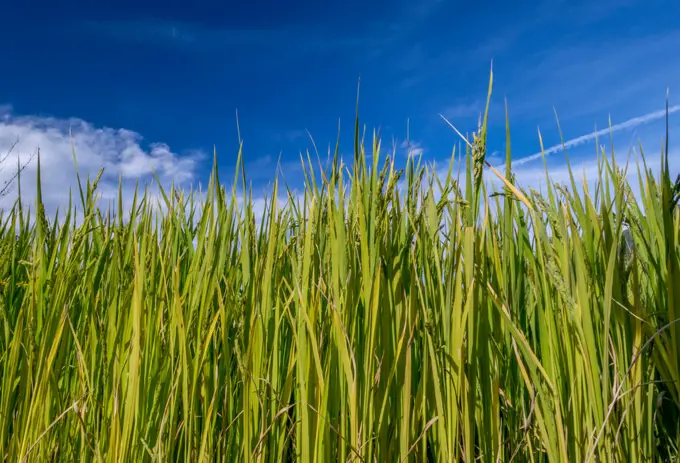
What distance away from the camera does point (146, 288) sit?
1472 millimetres

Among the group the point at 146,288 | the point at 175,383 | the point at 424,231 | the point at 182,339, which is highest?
the point at 424,231

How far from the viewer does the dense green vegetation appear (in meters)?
1.06

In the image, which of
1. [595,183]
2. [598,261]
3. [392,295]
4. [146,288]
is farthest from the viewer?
[146,288]

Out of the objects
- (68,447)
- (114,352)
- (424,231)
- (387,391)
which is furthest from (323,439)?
(68,447)

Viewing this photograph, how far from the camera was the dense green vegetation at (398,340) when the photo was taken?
1058 mm

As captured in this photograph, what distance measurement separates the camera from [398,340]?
1229 millimetres

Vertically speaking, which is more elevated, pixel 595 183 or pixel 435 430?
pixel 595 183

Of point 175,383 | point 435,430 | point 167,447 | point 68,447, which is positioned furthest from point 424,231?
point 68,447

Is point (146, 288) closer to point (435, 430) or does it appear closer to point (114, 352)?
point (114, 352)

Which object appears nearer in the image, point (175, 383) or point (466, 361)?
point (466, 361)

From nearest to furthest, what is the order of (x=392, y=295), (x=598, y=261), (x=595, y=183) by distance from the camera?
1. (x=598, y=261)
2. (x=392, y=295)
3. (x=595, y=183)

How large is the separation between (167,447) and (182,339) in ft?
0.95

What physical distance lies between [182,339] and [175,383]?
0.40 feet

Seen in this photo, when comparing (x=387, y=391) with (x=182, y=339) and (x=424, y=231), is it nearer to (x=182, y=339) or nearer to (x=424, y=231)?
(x=424, y=231)
